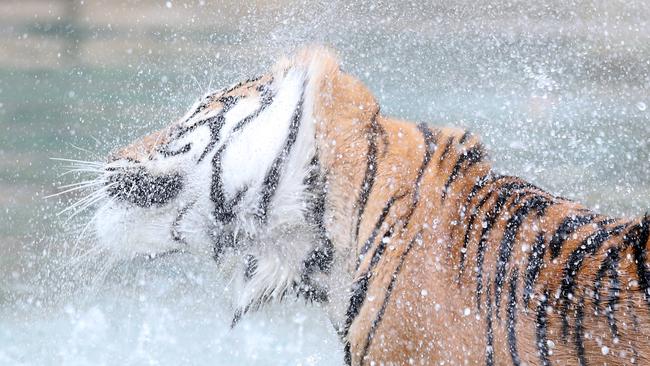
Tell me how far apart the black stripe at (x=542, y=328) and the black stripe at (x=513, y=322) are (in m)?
0.03

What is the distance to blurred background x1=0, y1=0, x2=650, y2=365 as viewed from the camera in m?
2.37

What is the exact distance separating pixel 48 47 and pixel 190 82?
0.63 metres

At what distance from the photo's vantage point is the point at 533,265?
1.10m

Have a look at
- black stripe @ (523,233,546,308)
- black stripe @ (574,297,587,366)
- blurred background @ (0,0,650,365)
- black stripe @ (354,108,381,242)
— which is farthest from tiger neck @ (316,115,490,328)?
blurred background @ (0,0,650,365)

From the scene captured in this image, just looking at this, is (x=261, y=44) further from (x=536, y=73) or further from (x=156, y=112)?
(x=536, y=73)

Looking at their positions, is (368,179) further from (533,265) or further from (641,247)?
(641,247)

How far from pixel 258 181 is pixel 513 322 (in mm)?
465

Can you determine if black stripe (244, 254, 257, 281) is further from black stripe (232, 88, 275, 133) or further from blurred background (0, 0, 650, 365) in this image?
blurred background (0, 0, 650, 365)

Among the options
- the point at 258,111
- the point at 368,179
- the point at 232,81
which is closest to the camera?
the point at 368,179

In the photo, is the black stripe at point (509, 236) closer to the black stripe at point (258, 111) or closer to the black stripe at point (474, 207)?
the black stripe at point (474, 207)

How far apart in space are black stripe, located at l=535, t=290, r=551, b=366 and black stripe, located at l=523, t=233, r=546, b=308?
0.8 inches

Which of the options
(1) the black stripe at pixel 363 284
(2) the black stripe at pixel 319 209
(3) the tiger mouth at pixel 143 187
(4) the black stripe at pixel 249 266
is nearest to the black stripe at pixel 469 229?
(1) the black stripe at pixel 363 284

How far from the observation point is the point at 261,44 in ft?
8.93

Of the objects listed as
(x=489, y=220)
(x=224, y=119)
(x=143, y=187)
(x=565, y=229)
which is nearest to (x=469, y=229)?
(x=489, y=220)
